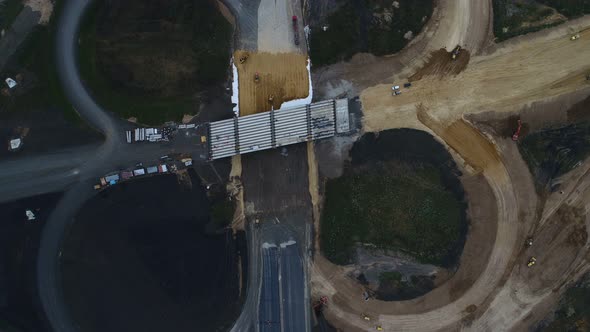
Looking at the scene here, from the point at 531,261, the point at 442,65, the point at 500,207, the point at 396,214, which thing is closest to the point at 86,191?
the point at 396,214

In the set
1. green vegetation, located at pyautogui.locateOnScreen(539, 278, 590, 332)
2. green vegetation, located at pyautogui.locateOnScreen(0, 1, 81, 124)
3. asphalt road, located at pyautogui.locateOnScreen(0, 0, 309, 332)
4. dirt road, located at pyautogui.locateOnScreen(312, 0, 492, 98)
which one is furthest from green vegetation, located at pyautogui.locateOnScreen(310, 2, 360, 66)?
green vegetation, located at pyautogui.locateOnScreen(539, 278, 590, 332)

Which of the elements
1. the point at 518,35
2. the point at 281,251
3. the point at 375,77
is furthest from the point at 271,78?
the point at 518,35

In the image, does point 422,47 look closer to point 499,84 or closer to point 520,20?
point 499,84

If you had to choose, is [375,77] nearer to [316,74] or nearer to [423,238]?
[316,74]

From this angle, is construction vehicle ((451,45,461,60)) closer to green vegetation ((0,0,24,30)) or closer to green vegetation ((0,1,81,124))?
green vegetation ((0,1,81,124))

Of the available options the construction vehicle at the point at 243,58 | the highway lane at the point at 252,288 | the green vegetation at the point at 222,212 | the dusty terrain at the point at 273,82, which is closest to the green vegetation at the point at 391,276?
the highway lane at the point at 252,288
